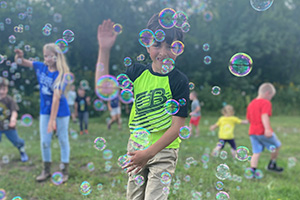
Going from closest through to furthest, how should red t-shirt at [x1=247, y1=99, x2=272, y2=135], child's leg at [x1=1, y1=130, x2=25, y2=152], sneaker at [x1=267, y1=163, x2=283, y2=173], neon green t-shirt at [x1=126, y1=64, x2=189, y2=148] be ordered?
neon green t-shirt at [x1=126, y1=64, x2=189, y2=148] < red t-shirt at [x1=247, y1=99, x2=272, y2=135] < sneaker at [x1=267, y1=163, x2=283, y2=173] < child's leg at [x1=1, y1=130, x2=25, y2=152]

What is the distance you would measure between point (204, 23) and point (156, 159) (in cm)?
1869

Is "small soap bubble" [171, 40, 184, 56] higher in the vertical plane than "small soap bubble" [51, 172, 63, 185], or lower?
higher

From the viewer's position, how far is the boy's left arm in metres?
2.09

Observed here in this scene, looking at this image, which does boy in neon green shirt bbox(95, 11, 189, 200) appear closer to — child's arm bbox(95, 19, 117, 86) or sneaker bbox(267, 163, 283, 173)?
child's arm bbox(95, 19, 117, 86)

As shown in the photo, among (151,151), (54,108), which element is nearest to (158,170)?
(151,151)

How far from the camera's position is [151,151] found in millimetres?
2098

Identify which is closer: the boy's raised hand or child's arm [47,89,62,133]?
the boy's raised hand

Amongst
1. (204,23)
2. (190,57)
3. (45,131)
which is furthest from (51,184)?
(204,23)

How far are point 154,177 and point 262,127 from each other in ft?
10.7

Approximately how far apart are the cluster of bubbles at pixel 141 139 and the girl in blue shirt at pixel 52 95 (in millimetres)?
2204

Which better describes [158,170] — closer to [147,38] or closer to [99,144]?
[99,144]

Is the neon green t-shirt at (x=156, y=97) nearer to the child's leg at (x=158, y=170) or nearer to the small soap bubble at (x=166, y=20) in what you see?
the child's leg at (x=158, y=170)

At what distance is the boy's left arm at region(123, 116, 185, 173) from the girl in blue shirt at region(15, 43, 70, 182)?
91.6 inches

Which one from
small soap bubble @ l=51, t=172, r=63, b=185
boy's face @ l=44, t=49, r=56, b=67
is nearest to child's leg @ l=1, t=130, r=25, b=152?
small soap bubble @ l=51, t=172, r=63, b=185
